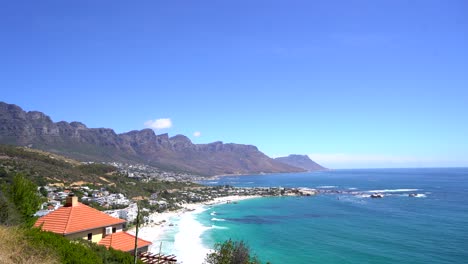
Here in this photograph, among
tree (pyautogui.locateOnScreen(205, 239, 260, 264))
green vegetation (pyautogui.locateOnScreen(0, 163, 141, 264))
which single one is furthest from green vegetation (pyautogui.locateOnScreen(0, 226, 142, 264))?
tree (pyautogui.locateOnScreen(205, 239, 260, 264))

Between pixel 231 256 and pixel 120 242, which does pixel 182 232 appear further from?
pixel 120 242

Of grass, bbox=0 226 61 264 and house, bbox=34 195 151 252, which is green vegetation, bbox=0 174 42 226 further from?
grass, bbox=0 226 61 264

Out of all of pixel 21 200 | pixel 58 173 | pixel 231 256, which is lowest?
pixel 231 256

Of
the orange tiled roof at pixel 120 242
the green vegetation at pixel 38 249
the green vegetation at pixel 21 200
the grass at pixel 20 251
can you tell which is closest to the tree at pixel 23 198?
the green vegetation at pixel 21 200

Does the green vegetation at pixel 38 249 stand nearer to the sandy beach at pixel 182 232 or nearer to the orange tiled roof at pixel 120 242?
the orange tiled roof at pixel 120 242

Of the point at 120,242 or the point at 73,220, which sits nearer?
the point at 73,220

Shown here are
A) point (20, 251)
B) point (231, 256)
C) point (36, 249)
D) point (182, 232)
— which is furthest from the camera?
point (182, 232)

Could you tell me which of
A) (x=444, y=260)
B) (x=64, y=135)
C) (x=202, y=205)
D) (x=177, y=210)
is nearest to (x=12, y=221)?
(x=444, y=260)

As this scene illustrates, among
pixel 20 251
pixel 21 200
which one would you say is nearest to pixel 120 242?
pixel 21 200
